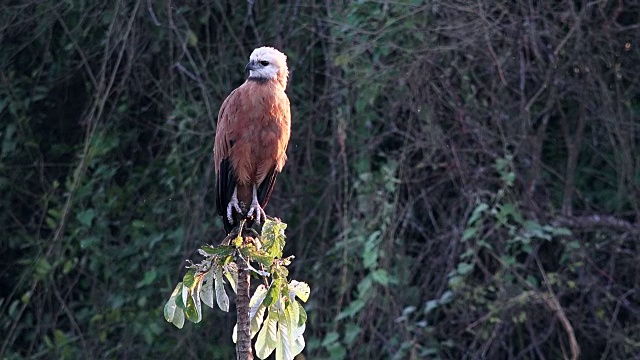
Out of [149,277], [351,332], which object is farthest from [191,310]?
[149,277]

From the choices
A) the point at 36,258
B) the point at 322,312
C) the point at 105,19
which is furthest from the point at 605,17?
the point at 36,258

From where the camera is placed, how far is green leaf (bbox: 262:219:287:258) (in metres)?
2.90

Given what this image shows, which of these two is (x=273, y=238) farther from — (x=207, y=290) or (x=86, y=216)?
(x=86, y=216)

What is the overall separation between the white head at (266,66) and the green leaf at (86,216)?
2.03 metres

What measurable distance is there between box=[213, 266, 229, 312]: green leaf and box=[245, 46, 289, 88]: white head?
1.64 meters

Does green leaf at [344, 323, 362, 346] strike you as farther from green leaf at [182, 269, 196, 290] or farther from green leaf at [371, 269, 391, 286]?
green leaf at [182, 269, 196, 290]

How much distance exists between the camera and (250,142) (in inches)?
168

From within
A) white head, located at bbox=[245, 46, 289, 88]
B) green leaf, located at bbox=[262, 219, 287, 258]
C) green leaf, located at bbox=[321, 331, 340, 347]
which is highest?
white head, located at bbox=[245, 46, 289, 88]

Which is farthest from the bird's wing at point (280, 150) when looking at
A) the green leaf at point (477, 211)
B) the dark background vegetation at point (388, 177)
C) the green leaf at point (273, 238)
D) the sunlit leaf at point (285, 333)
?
the sunlit leaf at point (285, 333)

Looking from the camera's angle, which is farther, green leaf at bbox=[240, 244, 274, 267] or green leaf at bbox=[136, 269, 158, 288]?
green leaf at bbox=[136, 269, 158, 288]

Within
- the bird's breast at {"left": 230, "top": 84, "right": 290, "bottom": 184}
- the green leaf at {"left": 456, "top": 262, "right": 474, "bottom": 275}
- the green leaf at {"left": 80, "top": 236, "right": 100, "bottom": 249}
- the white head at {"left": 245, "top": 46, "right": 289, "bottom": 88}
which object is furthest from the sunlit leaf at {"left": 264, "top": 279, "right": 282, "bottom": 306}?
the green leaf at {"left": 80, "top": 236, "right": 100, "bottom": 249}

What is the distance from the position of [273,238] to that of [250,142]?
4.57 ft

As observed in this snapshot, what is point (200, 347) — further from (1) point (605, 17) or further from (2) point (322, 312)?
(1) point (605, 17)

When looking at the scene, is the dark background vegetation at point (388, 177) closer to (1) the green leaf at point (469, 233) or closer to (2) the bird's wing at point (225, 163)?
(1) the green leaf at point (469, 233)
